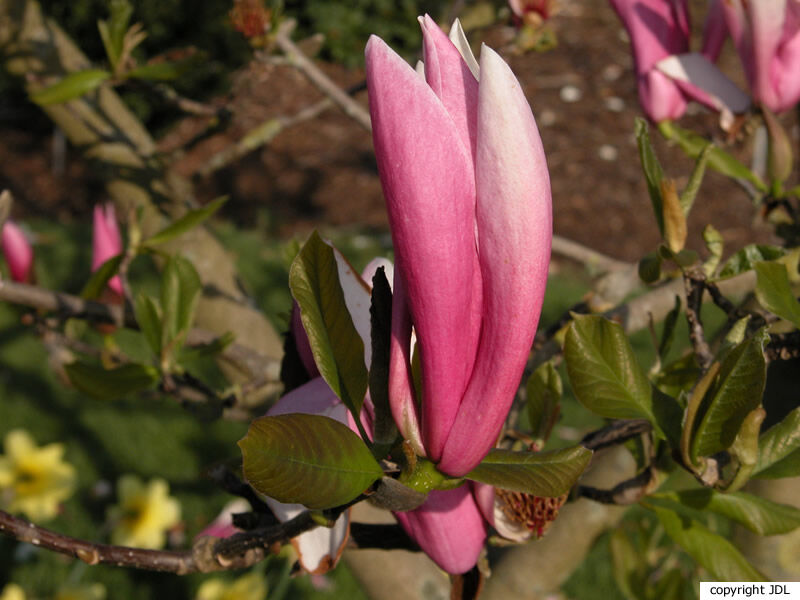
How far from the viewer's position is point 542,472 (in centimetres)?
50

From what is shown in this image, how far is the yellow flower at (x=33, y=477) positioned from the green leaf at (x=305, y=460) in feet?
5.17

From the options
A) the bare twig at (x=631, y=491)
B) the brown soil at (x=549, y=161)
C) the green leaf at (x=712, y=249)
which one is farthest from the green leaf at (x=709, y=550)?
the brown soil at (x=549, y=161)

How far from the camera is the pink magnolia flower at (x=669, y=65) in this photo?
0.93 meters

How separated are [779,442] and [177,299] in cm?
71

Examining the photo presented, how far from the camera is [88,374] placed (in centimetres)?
93

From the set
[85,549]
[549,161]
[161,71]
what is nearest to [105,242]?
[161,71]

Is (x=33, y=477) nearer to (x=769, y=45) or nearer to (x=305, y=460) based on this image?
(x=305, y=460)

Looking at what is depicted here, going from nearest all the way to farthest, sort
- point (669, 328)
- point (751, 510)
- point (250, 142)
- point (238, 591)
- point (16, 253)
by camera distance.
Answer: point (751, 510) < point (669, 328) < point (16, 253) < point (250, 142) < point (238, 591)

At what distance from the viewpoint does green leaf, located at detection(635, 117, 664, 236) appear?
689 mm

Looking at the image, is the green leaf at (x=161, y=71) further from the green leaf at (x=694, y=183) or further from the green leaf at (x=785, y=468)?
the green leaf at (x=785, y=468)

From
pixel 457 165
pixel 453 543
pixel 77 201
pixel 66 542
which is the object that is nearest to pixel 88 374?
pixel 66 542

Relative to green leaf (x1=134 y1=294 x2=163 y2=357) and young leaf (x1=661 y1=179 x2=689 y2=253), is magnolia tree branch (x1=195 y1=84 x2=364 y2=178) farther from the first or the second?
young leaf (x1=661 y1=179 x2=689 y2=253)

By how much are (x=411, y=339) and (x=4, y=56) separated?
1.25m

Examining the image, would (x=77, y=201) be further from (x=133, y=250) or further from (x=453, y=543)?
(x=453, y=543)
